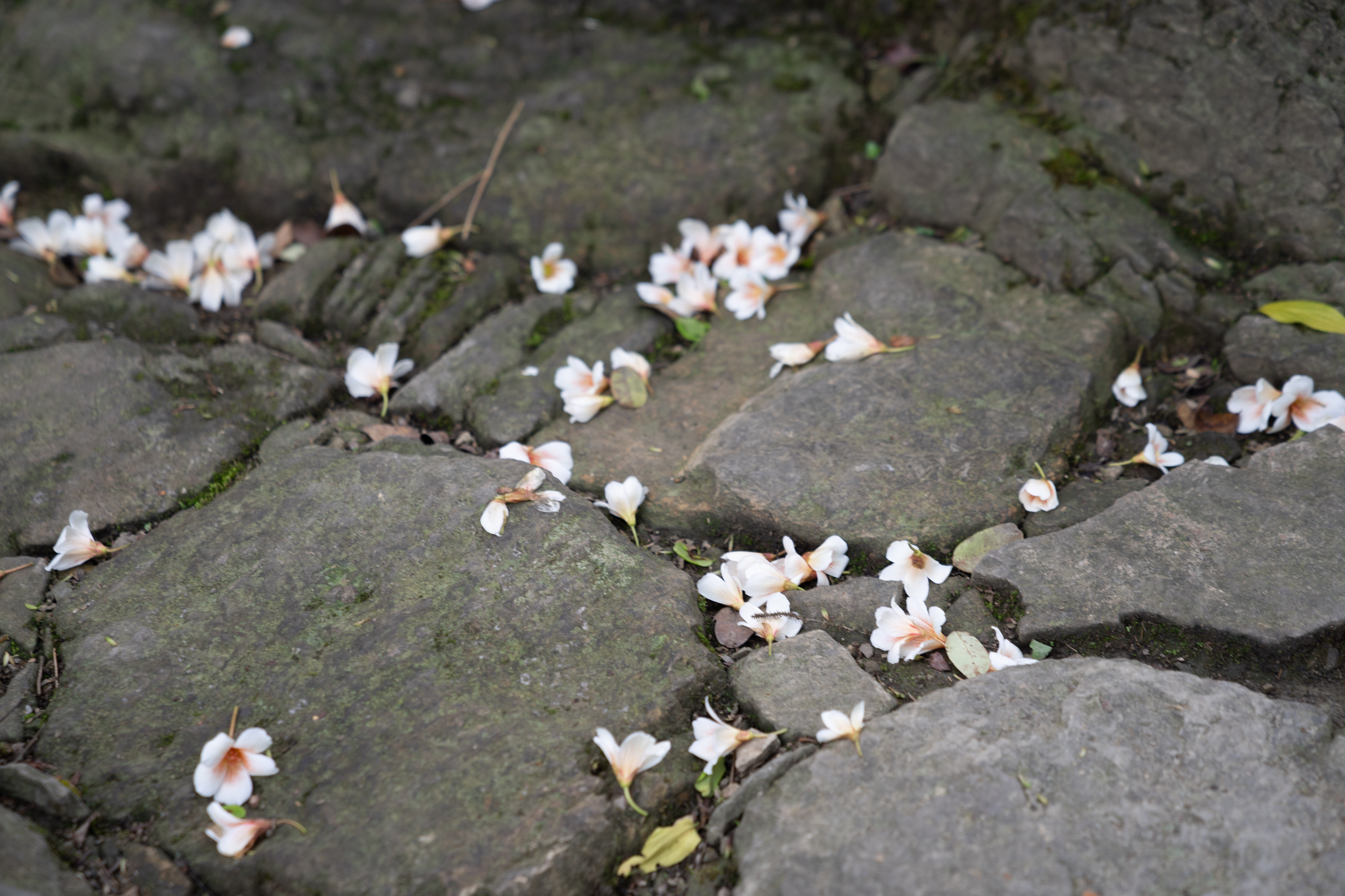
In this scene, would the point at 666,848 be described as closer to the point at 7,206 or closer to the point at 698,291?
the point at 698,291

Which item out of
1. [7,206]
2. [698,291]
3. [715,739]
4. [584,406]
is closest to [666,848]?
[715,739]

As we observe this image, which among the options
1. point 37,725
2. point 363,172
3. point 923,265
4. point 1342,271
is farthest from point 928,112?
point 37,725

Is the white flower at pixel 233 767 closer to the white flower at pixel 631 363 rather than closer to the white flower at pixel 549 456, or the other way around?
the white flower at pixel 549 456

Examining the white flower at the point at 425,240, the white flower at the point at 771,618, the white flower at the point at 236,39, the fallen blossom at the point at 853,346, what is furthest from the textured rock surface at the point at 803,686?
the white flower at the point at 236,39

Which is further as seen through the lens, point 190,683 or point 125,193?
point 125,193

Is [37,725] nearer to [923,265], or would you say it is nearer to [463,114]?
[463,114]

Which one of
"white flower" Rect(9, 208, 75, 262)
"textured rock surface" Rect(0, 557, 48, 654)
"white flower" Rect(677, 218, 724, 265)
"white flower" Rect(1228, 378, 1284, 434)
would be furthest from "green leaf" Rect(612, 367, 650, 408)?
"white flower" Rect(9, 208, 75, 262)
